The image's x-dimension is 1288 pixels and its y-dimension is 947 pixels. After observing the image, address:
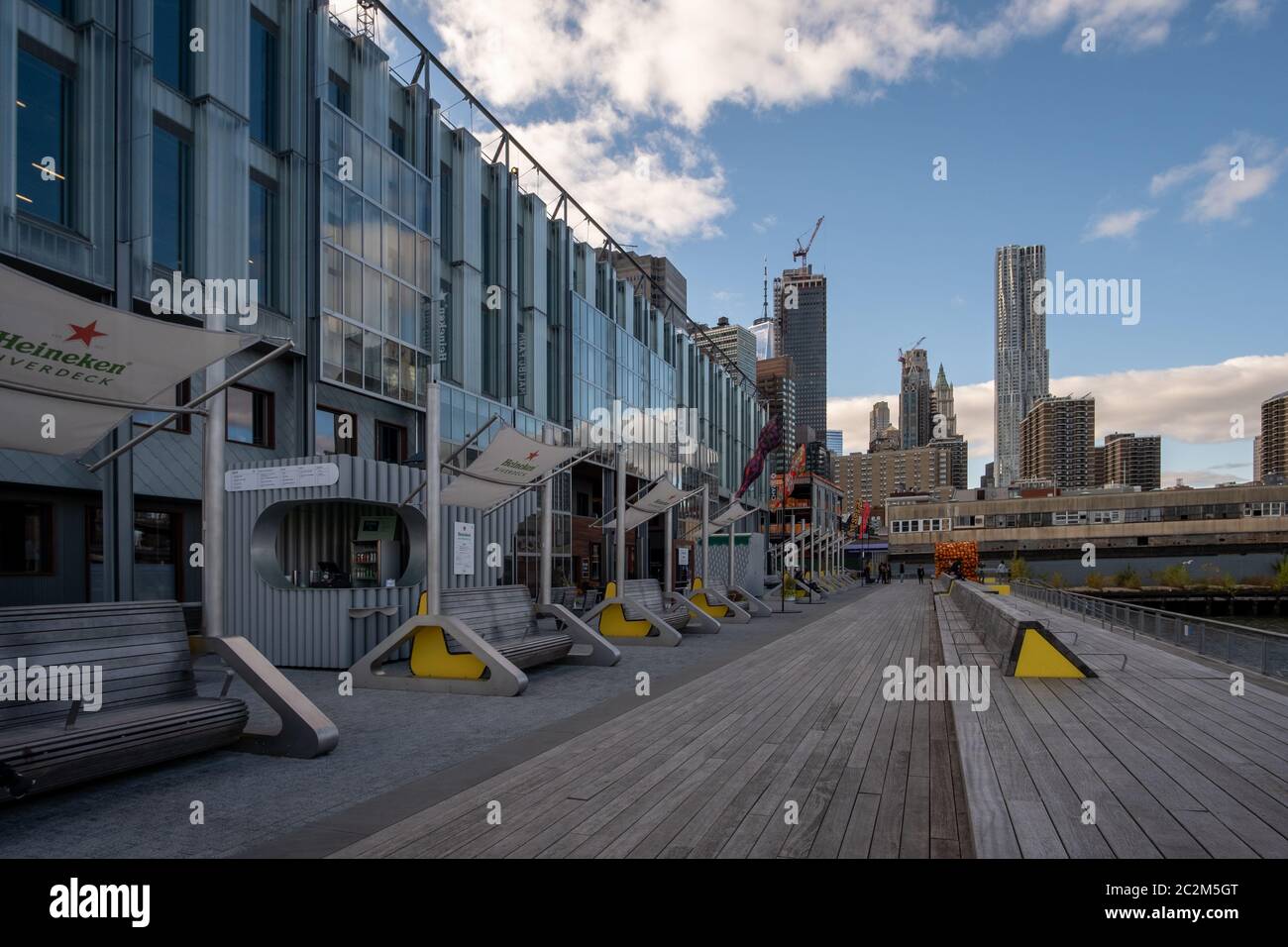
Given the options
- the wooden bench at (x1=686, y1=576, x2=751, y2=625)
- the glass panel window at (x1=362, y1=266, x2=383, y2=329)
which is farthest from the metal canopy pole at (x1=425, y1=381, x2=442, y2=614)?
the glass panel window at (x1=362, y1=266, x2=383, y2=329)

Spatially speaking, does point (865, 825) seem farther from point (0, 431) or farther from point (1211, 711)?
point (0, 431)

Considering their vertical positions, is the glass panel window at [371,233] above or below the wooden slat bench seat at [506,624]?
above

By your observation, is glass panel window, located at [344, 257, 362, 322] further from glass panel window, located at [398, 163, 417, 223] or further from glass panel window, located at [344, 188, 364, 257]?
glass panel window, located at [398, 163, 417, 223]

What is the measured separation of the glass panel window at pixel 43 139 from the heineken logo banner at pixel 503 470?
10.8 metres

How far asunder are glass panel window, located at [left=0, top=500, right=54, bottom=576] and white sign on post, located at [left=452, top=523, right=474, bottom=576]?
873 cm

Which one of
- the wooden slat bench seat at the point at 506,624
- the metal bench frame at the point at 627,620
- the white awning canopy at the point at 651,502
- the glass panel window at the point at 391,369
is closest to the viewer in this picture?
the wooden slat bench seat at the point at 506,624

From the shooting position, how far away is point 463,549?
1542 cm

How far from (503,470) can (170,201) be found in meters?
12.7

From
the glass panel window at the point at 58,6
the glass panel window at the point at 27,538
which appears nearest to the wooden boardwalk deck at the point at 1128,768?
the glass panel window at the point at 27,538

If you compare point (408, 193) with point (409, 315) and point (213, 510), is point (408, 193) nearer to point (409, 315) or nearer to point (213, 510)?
point (409, 315)

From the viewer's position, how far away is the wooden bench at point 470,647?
1009 centimetres

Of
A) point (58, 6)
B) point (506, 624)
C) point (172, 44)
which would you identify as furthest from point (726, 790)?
point (172, 44)

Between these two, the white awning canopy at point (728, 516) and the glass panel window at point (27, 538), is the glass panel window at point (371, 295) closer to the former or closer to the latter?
the glass panel window at point (27, 538)
